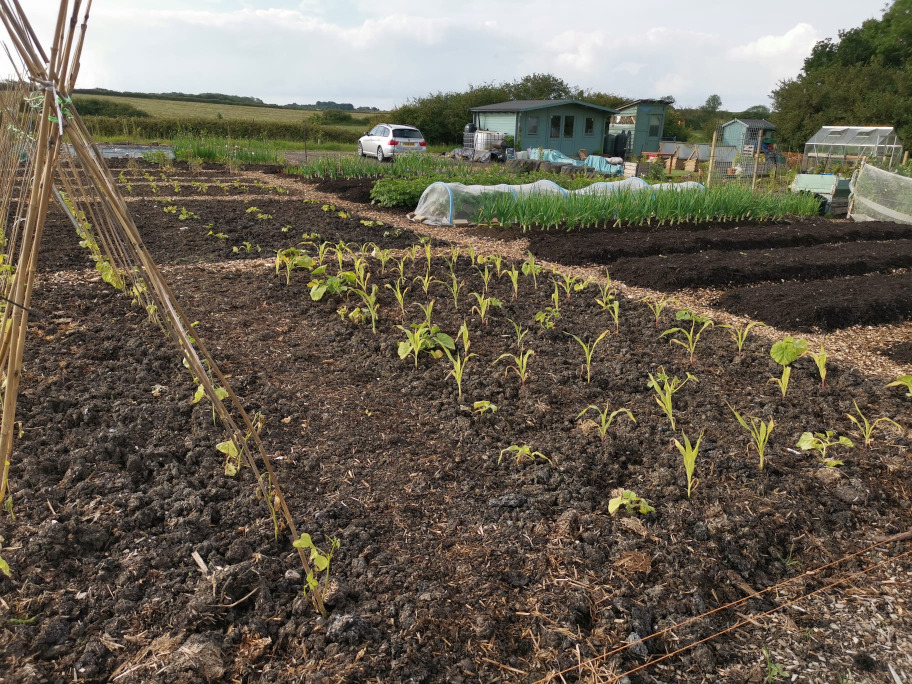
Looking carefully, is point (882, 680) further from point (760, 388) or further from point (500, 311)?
point (500, 311)

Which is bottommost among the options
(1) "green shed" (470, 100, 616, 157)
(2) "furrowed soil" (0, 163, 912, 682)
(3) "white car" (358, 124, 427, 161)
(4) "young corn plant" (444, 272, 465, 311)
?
(2) "furrowed soil" (0, 163, 912, 682)

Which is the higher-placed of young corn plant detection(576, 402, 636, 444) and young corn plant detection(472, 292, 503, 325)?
young corn plant detection(472, 292, 503, 325)

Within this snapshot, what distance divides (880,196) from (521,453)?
1035 cm

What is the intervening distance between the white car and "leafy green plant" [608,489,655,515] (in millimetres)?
19641

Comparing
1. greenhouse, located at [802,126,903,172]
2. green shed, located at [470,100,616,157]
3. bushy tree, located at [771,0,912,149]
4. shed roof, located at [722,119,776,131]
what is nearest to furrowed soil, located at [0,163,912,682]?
greenhouse, located at [802,126,903,172]

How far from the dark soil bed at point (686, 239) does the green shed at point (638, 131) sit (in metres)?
20.6

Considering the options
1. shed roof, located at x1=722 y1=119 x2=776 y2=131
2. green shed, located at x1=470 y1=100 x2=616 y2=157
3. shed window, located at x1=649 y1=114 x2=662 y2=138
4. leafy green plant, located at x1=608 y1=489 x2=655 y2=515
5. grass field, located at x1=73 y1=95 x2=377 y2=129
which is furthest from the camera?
grass field, located at x1=73 y1=95 x2=377 y2=129

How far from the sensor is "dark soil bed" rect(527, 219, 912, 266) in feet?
20.7

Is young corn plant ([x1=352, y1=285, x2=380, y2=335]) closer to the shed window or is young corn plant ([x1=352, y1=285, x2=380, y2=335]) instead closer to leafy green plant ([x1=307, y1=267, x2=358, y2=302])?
leafy green plant ([x1=307, y1=267, x2=358, y2=302])

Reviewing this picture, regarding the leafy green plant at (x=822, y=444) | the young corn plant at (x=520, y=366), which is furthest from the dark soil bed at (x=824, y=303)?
the young corn plant at (x=520, y=366)

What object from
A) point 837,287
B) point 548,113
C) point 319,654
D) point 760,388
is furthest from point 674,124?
point 319,654

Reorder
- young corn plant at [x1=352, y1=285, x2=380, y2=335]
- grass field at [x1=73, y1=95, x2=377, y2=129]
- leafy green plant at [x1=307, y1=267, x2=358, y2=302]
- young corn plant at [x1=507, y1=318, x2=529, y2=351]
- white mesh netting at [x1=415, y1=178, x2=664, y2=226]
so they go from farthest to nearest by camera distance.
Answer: grass field at [x1=73, y1=95, x2=377, y2=129]
white mesh netting at [x1=415, y1=178, x2=664, y2=226]
leafy green plant at [x1=307, y1=267, x2=358, y2=302]
young corn plant at [x1=352, y1=285, x2=380, y2=335]
young corn plant at [x1=507, y1=318, x2=529, y2=351]

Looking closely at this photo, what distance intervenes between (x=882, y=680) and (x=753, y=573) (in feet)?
1.34

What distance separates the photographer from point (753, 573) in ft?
6.10
